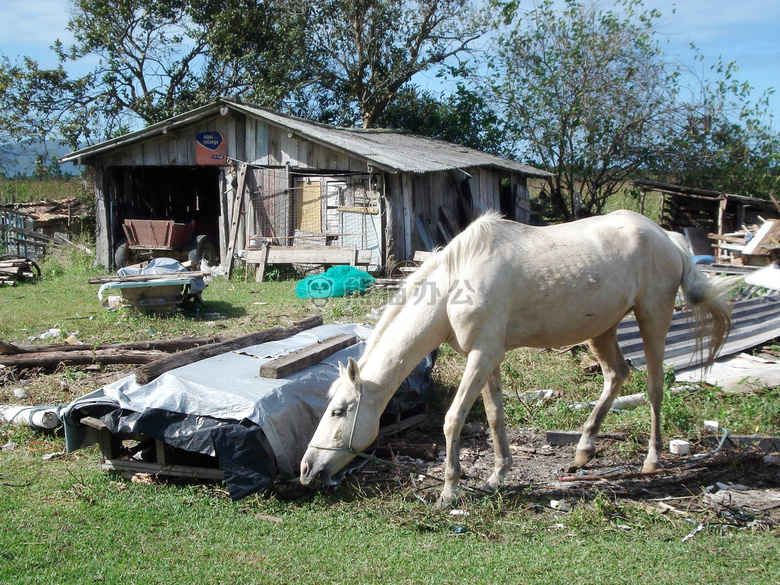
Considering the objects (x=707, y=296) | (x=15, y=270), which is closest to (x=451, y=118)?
(x=15, y=270)

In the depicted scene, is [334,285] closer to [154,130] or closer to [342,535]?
[154,130]

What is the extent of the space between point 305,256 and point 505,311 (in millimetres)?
10750

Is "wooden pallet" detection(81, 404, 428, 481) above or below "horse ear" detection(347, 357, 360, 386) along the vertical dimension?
below

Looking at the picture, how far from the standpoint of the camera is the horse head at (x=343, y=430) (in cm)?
434

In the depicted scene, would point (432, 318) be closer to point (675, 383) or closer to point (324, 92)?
point (675, 383)

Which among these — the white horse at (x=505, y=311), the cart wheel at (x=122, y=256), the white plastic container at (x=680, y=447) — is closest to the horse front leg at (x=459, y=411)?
the white horse at (x=505, y=311)

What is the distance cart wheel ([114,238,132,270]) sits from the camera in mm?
16750

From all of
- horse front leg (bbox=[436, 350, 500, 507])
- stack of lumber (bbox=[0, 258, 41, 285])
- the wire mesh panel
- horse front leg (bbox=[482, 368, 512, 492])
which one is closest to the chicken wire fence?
the wire mesh panel

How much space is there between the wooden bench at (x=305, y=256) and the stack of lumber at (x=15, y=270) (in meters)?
4.84

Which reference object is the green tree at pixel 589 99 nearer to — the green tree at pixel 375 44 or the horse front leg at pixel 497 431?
the green tree at pixel 375 44

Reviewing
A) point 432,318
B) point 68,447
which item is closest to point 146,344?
point 68,447

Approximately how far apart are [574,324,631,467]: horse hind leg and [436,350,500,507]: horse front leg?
122cm

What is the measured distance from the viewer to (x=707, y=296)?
538 cm

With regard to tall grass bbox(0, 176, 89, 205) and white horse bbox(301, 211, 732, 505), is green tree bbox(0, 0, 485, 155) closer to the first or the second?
tall grass bbox(0, 176, 89, 205)
